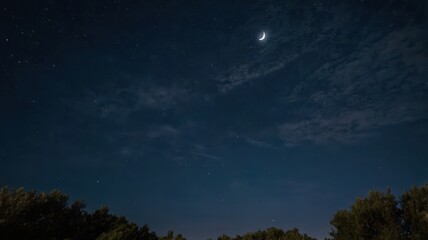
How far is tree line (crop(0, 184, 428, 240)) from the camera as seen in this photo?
23.7 meters

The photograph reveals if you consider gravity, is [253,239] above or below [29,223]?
above

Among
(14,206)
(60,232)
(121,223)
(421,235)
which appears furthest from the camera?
(121,223)

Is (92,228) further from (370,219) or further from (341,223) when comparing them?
(370,219)

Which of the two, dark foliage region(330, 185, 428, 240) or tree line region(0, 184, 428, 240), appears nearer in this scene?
tree line region(0, 184, 428, 240)

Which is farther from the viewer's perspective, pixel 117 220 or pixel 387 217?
pixel 117 220

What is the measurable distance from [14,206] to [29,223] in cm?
181

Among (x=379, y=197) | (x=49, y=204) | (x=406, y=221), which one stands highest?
(x=379, y=197)

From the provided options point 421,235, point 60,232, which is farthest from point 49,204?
point 421,235

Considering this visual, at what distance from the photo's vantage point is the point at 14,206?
23.5 metres

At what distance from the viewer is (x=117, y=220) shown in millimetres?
34375

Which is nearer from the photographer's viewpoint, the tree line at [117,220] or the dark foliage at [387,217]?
the tree line at [117,220]

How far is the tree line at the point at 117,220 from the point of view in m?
23.7

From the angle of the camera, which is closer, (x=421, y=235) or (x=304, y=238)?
(x=421, y=235)

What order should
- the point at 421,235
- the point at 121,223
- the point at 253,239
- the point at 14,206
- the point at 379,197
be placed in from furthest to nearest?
the point at 253,239, the point at 121,223, the point at 379,197, the point at 421,235, the point at 14,206
